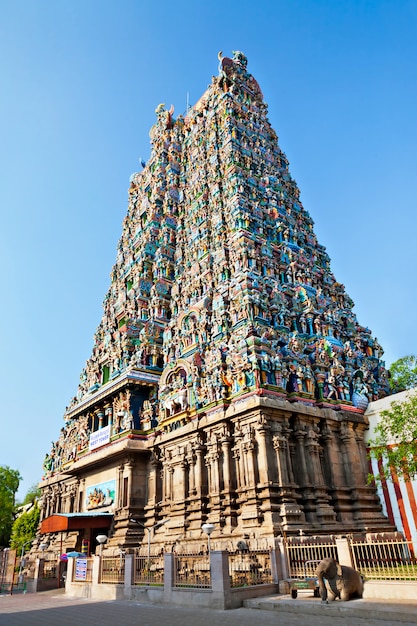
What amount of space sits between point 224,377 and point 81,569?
36.7 feet

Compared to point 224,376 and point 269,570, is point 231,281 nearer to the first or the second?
point 224,376

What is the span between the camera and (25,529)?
53781 millimetres

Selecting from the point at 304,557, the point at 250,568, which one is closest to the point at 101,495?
the point at 250,568

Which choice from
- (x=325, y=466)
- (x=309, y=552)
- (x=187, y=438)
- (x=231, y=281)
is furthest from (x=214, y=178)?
(x=309, y=552)

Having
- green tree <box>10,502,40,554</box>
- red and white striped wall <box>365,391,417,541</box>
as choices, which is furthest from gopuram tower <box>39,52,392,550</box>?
green tree <box>10,502,40,554</box>

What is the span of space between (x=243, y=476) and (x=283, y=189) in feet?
80.6

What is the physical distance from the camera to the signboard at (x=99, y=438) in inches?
1261

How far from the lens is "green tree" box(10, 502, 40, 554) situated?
52375mm

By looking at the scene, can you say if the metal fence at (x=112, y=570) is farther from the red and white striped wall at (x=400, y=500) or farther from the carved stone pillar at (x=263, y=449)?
the red and white striped wall at (x=400, y=500)

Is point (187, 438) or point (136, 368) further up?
point (136, 368)

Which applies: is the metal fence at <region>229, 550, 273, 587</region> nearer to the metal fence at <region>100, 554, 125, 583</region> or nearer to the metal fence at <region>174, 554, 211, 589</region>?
the metal fence at <region>174, 554, 211, 589</region>

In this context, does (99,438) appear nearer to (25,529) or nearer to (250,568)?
(250,568)

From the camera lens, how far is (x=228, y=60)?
47.6m

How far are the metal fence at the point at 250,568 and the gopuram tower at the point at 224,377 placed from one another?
2842 mm
